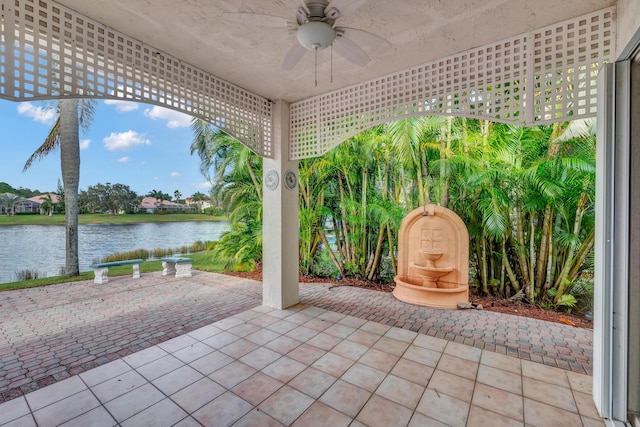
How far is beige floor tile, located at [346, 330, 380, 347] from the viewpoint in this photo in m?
2.72

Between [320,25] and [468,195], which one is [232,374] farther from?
[468,195]

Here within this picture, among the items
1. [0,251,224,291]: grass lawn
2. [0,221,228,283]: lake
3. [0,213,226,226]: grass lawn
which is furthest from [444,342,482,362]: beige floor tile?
[0,213,226,226]: grass lawn

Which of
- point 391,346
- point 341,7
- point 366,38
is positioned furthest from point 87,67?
point 391,346

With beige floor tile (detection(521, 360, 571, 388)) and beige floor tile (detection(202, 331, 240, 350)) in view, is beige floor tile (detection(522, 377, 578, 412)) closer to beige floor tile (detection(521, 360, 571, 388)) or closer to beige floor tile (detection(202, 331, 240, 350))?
beige floor tile (detection(521, 360, 571, 388))

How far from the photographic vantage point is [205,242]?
8.03 meters

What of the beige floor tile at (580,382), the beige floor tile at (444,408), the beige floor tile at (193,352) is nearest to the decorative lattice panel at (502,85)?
the beige floor tile at (580,382)

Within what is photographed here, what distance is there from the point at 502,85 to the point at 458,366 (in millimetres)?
2476

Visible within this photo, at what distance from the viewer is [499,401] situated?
1.87 m

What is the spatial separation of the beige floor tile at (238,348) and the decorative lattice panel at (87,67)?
2.35 m

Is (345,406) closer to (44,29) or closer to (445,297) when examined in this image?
(445,297)

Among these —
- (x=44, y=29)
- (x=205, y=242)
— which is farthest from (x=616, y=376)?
(x=205, y=242)

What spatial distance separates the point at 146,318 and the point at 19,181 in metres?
4.93

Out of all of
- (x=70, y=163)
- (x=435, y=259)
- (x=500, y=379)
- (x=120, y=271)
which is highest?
(x=70, y=163)

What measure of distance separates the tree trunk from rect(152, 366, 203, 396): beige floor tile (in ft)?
18.7
